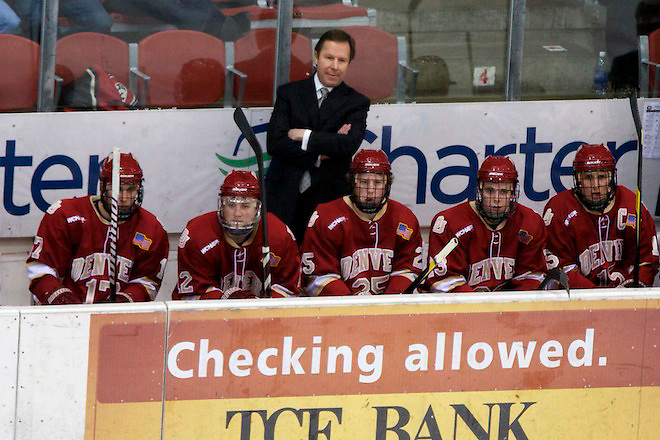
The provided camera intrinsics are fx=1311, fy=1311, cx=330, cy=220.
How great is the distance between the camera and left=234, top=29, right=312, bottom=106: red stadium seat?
7305 mm

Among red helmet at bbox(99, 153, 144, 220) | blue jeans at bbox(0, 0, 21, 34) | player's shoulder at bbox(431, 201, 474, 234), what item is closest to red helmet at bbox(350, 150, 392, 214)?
player's shoulder at bbox(431, 201, 474, 234)

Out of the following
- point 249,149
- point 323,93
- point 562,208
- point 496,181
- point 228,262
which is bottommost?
point 228,262

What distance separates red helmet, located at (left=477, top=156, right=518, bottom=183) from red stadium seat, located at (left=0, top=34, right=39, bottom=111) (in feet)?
7.97

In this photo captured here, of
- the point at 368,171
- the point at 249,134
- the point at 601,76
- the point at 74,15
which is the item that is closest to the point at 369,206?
the point at 368,171

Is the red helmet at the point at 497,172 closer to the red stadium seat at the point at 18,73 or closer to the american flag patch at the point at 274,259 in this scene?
the american flag patch at the point at 274,259

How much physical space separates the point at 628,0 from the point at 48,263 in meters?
3.86

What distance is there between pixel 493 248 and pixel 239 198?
1316 mm

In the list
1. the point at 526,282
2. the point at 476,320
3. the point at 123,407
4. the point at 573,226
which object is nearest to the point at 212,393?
the point at 123,407

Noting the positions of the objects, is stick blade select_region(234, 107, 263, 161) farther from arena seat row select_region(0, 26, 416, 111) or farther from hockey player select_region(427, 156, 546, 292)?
arena seat row select_region(0, 26, 416, 111)

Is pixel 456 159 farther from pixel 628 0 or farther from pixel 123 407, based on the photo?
pixel 123 407

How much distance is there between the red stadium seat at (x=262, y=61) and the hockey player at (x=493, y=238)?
1470 mm

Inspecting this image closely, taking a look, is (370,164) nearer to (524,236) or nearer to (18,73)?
(524,236)

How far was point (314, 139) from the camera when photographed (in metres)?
6.70

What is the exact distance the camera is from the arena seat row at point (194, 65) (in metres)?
6.95
